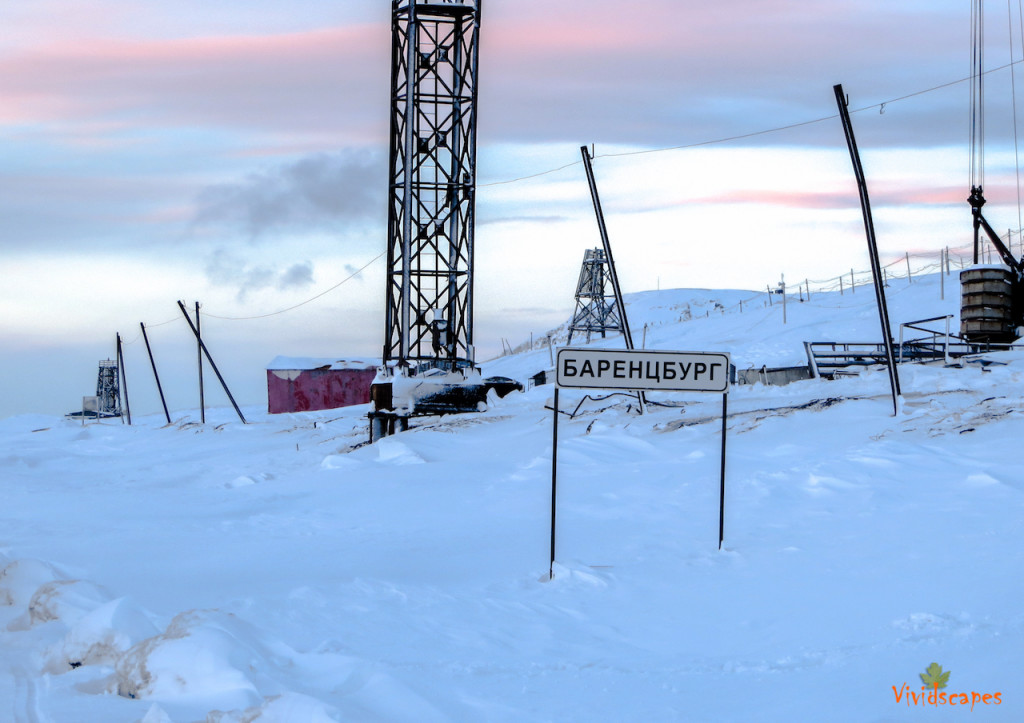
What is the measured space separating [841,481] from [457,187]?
53.4 ft

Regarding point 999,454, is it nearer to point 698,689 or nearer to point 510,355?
point 698,689

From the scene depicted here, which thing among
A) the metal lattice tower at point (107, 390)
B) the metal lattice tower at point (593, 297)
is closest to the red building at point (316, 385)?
the metal lattice tower at point (593, 297)

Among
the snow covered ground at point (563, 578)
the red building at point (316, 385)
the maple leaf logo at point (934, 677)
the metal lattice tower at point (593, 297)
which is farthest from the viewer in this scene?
the metal lattice tower at point (593, 297)

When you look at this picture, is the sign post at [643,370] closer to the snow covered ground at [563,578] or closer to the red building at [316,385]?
the snow covered ground at [563,578]

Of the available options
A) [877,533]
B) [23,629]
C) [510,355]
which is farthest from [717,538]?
[510,355]

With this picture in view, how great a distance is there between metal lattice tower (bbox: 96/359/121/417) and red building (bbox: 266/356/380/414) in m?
35.8

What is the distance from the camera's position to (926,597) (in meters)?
7.36

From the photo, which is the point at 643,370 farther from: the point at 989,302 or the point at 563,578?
the point at 989,302

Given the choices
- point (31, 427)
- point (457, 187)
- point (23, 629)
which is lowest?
point (31, 427)

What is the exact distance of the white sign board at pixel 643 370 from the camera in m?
9.13

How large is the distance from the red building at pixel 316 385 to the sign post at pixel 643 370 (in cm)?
4169

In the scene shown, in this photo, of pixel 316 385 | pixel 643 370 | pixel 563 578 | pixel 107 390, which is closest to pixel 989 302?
pixel 643 370

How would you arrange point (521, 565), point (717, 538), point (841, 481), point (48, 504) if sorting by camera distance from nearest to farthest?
point (521, 565)
point (717, 538)
point (841, 481)
point (48, 504)

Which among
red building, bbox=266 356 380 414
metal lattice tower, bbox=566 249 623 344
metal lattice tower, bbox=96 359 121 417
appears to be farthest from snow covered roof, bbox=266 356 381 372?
metal lattice tower, bbox=96 359 121 417
